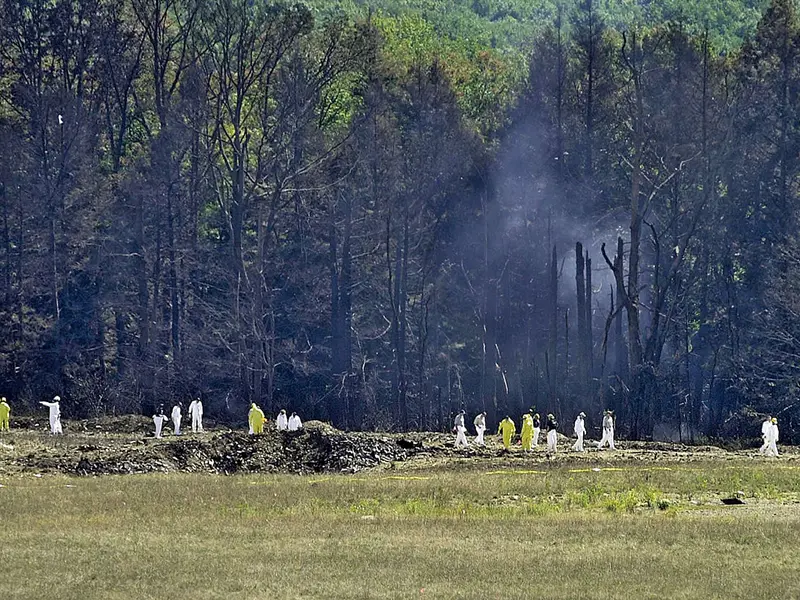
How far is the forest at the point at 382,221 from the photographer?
63125 mm

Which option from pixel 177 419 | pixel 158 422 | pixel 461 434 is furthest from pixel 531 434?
pixel 158 422

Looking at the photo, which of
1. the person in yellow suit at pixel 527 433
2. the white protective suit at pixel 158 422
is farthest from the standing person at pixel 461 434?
the white protective suit at pixel 158 422

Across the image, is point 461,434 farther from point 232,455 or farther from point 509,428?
point 232,455

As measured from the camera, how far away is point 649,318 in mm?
68625

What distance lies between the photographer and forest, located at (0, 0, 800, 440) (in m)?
63.1

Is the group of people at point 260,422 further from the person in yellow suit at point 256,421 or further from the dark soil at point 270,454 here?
the dark soil at point 270,454

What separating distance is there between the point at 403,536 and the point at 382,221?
45444 millimetres

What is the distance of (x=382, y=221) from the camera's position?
6944 centimetres

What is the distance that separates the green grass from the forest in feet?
86.9

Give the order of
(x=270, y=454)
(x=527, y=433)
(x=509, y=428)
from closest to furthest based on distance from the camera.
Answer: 1. (x=270, y=454)
2. (x=527, y=433)
3. (x=509, y=428)

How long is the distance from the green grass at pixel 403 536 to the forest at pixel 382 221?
26.5m

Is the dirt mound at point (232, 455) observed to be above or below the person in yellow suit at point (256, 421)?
below

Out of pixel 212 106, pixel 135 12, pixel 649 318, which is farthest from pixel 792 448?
pixel 135 12

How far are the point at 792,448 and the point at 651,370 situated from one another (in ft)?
42.5
